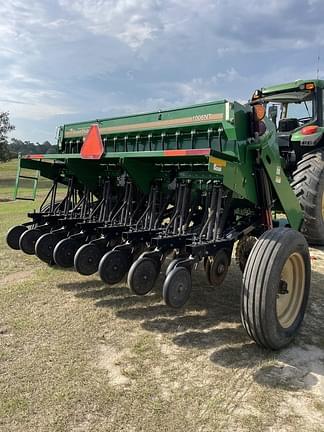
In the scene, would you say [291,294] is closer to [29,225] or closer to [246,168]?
[246,168]

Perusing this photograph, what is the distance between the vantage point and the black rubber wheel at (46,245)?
4.64 metres

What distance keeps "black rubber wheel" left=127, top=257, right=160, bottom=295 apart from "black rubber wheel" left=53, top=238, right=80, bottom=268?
3.81 feet

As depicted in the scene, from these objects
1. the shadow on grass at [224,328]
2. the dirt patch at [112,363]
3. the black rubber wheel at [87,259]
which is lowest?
the dirt patch at [112,363]

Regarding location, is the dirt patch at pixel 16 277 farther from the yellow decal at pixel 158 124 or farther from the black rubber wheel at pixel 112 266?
the yellow decal at pixel 158 124

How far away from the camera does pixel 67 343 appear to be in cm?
332

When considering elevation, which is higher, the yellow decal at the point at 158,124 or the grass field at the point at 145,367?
the yellow decal at the point at 158,124

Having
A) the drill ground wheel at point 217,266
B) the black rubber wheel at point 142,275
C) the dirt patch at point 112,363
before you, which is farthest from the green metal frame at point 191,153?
the dirt patch at point 112,363

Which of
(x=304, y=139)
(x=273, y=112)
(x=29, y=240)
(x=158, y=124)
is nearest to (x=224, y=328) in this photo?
(x=158, y=124)

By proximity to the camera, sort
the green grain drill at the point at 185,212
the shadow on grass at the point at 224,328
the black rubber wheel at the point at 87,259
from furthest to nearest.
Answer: the black rubber wheel at the point at 87,259 < the green grain drill at the point at 185,212 < the shadow on grass at the point at 224,328

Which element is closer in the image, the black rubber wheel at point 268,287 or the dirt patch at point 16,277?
the black rubber wheel at point 268,287

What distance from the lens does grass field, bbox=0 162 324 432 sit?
2.44 metres

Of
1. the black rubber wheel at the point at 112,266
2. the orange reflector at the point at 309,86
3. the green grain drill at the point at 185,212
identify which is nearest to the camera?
the green grain drill at the point at 185,212

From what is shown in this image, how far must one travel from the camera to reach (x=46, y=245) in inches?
184

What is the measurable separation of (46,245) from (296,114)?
511 cm
